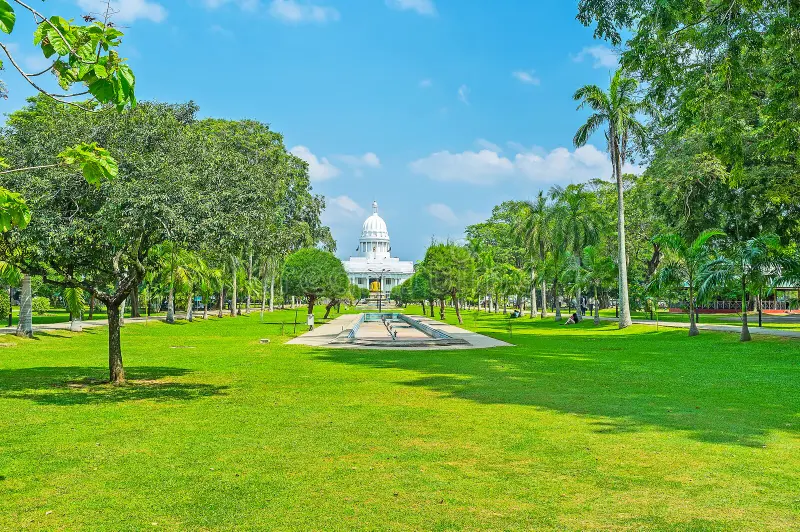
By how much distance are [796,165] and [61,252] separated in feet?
79.3

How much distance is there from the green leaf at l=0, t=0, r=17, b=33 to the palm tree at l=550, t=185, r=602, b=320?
44.7 meters

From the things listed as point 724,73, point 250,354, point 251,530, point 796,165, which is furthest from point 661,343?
→ point 251,530

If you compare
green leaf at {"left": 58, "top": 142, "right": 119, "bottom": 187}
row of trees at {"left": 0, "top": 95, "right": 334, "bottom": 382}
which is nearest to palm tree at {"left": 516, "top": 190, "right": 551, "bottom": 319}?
row of trees at {"left": 0, "top": 95, "right": 334, "bottom": 382}

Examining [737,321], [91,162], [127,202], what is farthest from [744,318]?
[91,162]

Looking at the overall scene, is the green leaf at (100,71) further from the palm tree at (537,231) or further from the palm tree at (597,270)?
the palm tree at (537,231)

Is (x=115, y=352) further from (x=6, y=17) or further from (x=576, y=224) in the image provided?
(x=576, y=224)

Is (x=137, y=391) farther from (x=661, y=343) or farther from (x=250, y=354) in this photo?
(x=661, y=343)

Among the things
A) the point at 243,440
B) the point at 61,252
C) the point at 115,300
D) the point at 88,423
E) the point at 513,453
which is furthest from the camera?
the point at 115,300

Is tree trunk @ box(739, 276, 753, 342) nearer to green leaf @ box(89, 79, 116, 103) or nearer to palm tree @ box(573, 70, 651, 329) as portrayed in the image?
palm tree @ box(573, 70, 651, 329)

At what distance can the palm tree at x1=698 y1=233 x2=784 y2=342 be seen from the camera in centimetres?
2289

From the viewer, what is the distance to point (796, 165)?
928 inches

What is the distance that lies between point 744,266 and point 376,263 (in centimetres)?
13971

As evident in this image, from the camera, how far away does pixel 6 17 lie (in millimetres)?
3330

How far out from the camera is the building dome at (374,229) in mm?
173375
